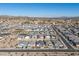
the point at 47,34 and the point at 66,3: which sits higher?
the point at 66,3

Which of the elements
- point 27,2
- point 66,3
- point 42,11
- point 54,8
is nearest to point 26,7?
point 27,2

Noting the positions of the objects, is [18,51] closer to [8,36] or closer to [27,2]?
[8,36]

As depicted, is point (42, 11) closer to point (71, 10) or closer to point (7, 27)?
point (71, 10)

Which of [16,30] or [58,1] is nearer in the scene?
[58,1]

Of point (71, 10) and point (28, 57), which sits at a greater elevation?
point (71, 10)

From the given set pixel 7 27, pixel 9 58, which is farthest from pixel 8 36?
pixel 9 58

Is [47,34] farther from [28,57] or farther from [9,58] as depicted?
[9,58]

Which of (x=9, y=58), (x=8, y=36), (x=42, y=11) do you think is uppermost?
(x=42, y=11)
